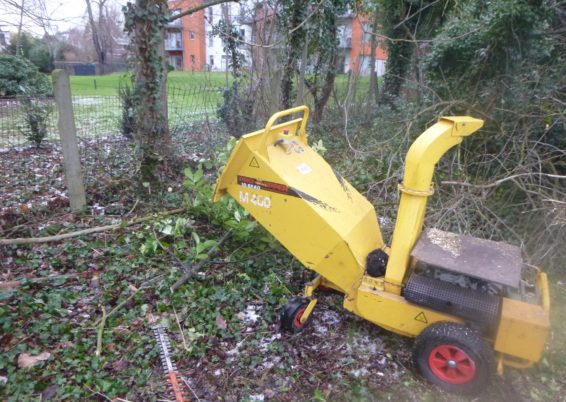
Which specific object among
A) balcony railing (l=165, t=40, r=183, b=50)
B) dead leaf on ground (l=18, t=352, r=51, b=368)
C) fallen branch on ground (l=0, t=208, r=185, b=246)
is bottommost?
dead leaf on ground (l=18, t=352, r=51, b=368)

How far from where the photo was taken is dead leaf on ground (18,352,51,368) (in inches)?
101

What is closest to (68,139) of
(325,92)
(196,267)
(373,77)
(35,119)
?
(196,267)

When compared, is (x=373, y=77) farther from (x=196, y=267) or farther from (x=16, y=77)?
(x=16, y=77)

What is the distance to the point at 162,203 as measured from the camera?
4988 mm

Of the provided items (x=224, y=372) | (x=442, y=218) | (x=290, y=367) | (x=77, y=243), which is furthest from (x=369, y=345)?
(x=77, y=243)

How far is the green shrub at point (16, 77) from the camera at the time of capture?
10.9m

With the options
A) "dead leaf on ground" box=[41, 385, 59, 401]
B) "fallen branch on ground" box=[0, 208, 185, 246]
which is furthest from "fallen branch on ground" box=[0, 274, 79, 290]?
"dead leaf on ground" box=[41, 385, 59, 401]

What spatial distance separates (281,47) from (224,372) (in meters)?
6.80

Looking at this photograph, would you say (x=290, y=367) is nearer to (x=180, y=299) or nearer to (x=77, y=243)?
(x=180, y=299)

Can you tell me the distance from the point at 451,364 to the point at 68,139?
4357 millimetres

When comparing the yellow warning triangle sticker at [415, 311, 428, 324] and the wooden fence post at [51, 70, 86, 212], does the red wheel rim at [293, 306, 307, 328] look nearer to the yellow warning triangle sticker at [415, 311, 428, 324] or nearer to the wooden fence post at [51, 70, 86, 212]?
the yellow warning triangle sticker at [415, 311, 428, 324]

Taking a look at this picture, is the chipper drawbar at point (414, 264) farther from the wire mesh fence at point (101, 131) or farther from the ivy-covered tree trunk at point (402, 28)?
the ivy-covered tree trunk at point (402, 28)

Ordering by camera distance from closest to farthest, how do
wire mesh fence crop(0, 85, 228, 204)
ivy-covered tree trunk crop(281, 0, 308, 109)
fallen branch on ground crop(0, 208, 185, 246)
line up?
1. fallen branch on ground crop(0, 208, 185, 246)
2. wire mesh fence crop(0, 85, 228, 204)
3. ivy-covered tree trunk crop(281, 0, 308, 109)

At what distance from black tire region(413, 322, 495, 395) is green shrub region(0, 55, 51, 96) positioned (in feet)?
38.1
